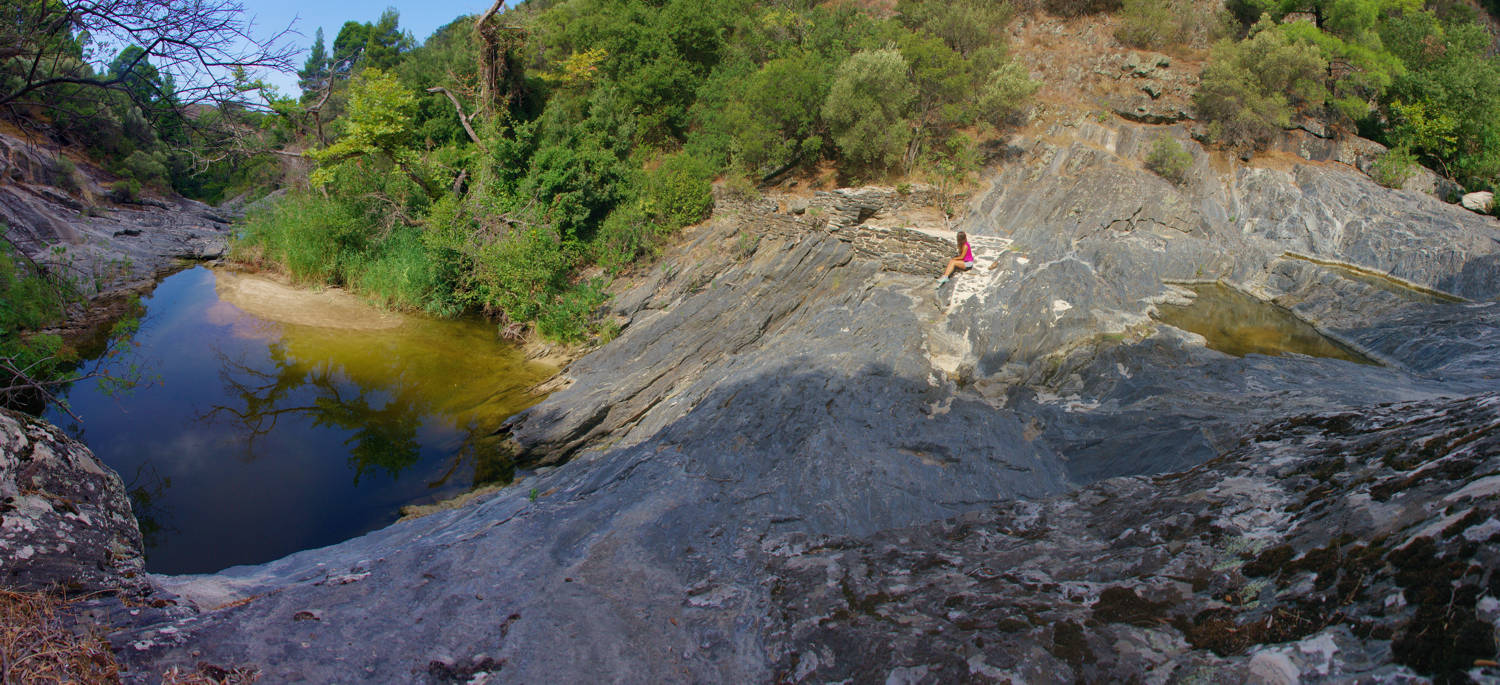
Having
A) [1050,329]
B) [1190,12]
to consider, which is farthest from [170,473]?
[1190,12]

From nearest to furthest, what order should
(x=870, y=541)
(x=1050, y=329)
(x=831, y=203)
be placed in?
(x=870, y=541)
(x=1050, y=329)
(x=831, y=203)

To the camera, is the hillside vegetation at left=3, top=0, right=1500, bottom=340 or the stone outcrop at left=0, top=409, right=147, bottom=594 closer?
the stone outcrop at left=0, top=409, right=147, bottom=594

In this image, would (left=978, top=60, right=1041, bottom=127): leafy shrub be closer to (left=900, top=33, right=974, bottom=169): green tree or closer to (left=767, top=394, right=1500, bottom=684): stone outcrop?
(left=900, top=33, right=974, bottom=169): green tree

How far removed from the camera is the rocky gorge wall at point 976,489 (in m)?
3.01

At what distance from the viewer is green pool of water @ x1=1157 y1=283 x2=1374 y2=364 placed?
31.6ft

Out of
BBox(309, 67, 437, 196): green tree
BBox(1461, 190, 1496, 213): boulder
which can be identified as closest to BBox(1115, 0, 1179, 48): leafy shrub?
BBox(1461, 190, 1496, 213): boulder

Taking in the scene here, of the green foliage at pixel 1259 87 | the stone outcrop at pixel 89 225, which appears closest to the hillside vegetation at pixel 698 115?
the green foliage at pixel 1259 87

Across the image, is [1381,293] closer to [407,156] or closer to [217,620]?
[217,620]

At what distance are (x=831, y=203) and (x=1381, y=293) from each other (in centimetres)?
929

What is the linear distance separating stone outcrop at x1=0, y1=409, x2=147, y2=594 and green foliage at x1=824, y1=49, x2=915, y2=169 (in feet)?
45.5

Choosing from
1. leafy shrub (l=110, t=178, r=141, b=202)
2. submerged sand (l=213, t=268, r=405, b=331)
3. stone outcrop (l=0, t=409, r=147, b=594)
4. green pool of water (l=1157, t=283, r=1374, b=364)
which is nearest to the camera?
stone outcrop (l=0, t=409, r=147, b=594)

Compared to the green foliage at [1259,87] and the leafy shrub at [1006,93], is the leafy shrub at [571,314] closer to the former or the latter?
the leafy shrub at [1006,93]

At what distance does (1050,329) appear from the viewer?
29.1 ft

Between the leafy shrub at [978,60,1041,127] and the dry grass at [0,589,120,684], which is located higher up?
the leafy shrub at [978,60,1041,127]
